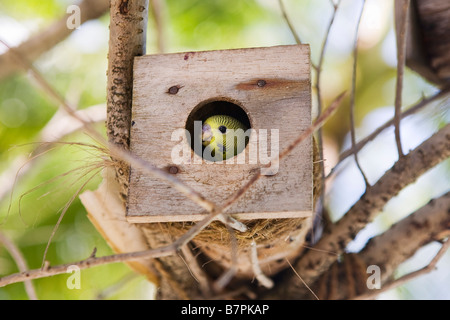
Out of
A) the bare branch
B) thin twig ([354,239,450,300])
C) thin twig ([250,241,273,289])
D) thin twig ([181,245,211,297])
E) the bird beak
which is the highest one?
the bird beak

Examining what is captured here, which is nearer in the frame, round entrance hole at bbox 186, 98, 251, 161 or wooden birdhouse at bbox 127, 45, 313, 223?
wooden birdhouse at bbox 127, 45, 313, 223

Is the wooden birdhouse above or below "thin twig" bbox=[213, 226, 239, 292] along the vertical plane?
above

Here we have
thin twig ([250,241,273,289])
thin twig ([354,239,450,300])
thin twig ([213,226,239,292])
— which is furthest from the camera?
thin twig ([250,241,273,289])

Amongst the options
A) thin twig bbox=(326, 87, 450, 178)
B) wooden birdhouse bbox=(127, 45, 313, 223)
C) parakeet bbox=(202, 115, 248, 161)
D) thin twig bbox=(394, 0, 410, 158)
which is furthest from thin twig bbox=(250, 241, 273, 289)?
thin twig bbox=(394, 0, 410, 158)

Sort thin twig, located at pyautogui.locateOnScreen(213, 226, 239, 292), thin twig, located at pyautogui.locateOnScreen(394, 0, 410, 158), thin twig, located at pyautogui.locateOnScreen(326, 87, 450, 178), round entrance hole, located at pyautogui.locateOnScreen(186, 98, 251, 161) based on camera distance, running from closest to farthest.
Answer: thin twig, located at pyautogui.locateOnScreen(213, 226, 239, 292), thin twig, located at pyautogui.locateOnScreen(394, 0, 410, 158), round entrance hole, located at pyautogui.locateOnScreen(186, 98, 251, 161), thin twig, located at pyautogui.locateOnScreen(326, 87, 450, 178)

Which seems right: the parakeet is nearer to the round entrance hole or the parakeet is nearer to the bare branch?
the round entrance hole

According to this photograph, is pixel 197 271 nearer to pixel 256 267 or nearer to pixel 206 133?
pixel 256 267
